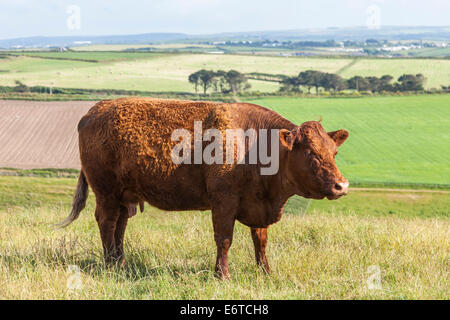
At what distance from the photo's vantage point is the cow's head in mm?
5703

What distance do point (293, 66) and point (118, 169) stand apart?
110m

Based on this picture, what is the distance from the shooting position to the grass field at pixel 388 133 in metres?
39.8

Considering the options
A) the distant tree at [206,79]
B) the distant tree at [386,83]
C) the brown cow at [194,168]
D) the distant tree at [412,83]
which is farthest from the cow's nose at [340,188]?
the distant tree at [206,79]

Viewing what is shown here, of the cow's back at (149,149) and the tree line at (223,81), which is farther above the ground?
the cow's back at (149,149)

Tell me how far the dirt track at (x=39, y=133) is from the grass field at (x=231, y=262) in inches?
1194

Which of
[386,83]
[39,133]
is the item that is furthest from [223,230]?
[386,83]

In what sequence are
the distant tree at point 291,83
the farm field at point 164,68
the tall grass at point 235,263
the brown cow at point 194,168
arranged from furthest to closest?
the distant tree at point 291,83
the farm field at point 164,68
the brown cow at point 194,168
the tall grass at point 235,263

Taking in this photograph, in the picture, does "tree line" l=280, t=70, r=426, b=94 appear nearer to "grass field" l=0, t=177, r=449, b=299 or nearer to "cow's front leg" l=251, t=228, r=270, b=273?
"grass field" l=0, t=177, r=449, b=299

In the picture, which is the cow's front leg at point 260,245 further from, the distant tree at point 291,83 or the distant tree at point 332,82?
the distant tree at point 332,82

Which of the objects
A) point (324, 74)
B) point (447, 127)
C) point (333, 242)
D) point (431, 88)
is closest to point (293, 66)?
point (324, 74)

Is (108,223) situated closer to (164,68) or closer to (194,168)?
(194,168)

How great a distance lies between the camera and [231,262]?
22.9 feet

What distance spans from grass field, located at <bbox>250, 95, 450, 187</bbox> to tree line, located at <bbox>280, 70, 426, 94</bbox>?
1397 centimetres
